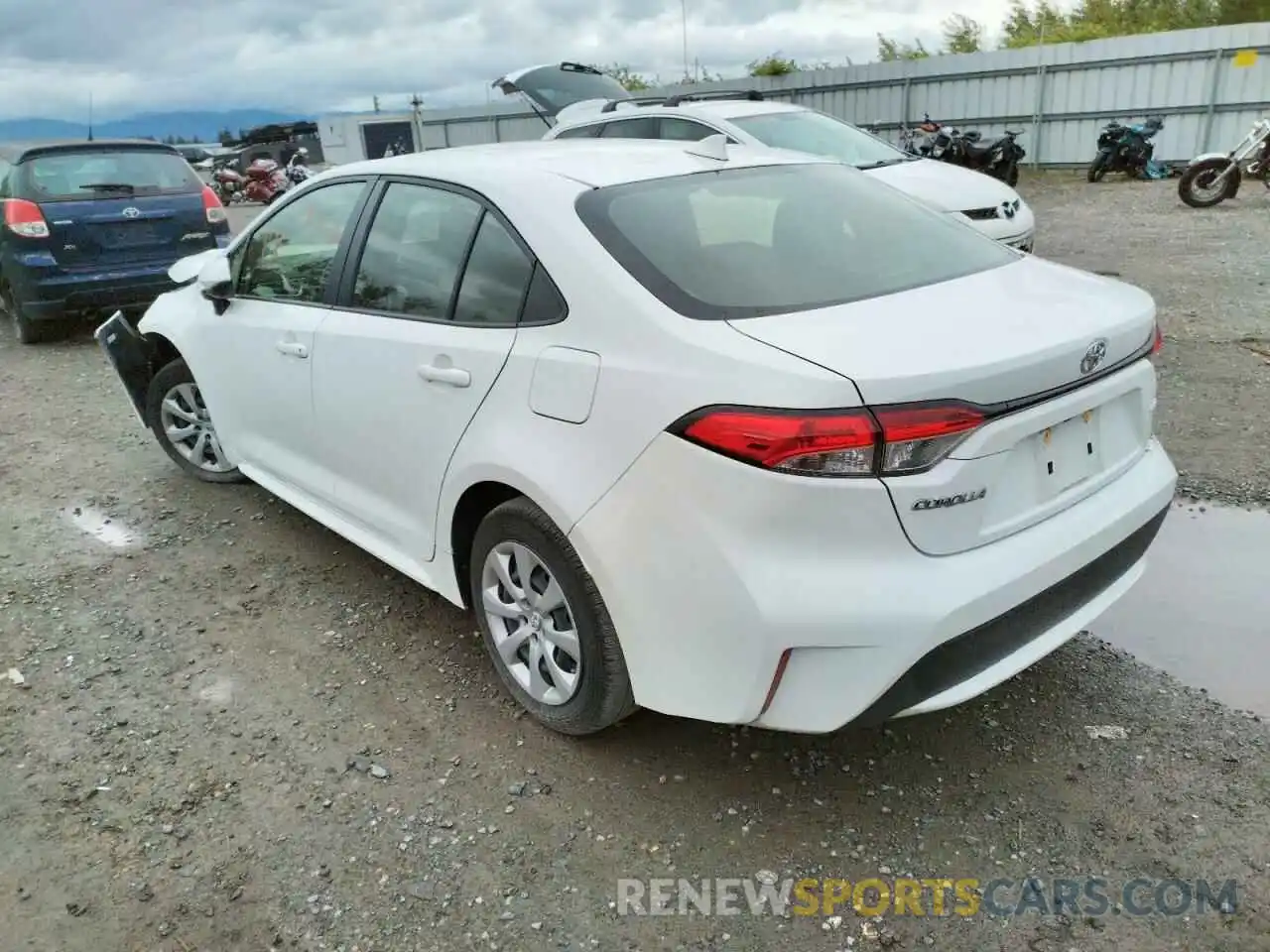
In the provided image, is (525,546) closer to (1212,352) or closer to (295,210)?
(295,210)

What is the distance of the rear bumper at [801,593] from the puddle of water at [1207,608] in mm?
967

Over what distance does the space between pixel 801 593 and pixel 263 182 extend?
70.5ft

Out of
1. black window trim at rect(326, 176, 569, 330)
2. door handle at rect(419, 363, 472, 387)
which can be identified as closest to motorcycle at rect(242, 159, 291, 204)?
black window trim at rect(326, 176, 569, 330)

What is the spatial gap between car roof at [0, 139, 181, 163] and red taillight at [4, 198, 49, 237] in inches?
22.3

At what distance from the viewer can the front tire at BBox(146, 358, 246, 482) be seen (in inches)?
189

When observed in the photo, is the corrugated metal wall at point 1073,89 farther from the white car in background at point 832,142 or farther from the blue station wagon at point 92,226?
the blue station wagon at point 92,226

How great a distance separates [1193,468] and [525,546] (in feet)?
10.9

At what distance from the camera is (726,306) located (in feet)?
8.05

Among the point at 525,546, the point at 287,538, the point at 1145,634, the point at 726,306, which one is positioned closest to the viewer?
the point at 726,306

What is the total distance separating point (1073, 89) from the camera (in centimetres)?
1659

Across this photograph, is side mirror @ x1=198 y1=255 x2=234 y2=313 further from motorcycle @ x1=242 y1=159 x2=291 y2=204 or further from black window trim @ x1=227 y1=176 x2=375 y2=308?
motorcycle @ x1=242 y1=159 x2=291 y2=204

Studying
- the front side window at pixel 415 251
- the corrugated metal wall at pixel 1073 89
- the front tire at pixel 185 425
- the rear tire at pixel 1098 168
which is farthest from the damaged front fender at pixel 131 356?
the corrugated metal wall at pixel 1073 89

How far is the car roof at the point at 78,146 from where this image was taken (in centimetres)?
810

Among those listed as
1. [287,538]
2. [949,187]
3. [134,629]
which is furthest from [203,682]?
[949,187]
